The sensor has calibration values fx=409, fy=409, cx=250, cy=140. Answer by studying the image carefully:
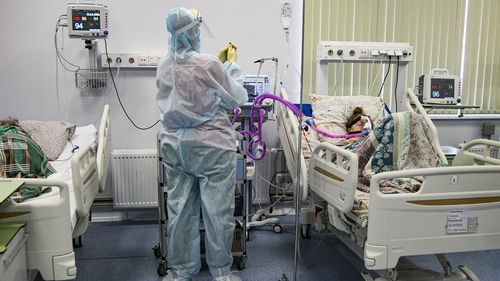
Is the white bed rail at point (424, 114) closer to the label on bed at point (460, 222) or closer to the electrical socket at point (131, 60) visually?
the label on bed at point (460, 222)

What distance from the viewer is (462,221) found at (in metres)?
1.80

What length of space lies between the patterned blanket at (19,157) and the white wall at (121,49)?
1140 millimetres

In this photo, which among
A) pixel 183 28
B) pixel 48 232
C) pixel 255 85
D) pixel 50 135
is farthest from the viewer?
pixel 255 85

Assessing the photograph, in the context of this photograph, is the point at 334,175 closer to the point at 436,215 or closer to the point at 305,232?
the point at 436,215

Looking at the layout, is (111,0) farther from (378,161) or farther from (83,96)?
(378,161)

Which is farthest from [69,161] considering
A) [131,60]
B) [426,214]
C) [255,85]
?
[426,214]

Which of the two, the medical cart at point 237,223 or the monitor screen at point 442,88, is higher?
the monitor screen at point 442,88

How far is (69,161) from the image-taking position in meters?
2.59

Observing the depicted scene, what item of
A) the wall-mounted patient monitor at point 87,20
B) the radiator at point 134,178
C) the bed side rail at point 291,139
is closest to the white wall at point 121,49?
the radiator at point 134,178

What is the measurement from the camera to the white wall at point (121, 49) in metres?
3.21

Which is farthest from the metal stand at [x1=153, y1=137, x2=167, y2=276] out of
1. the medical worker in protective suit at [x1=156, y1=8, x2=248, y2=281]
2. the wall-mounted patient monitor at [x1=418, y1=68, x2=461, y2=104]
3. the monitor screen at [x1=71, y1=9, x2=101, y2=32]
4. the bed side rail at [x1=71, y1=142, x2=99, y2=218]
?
the wall-mounted patient monitor at [x1=418, y1=68, x2=461, y2=104]

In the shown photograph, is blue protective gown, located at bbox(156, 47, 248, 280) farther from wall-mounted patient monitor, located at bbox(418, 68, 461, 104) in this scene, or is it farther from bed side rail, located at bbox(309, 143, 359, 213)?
wall-mounted patient monitor, located at bbox(418, 68, 461, 104)

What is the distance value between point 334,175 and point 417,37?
2200 millimetres

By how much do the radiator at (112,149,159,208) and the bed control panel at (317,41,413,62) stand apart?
1.60m
